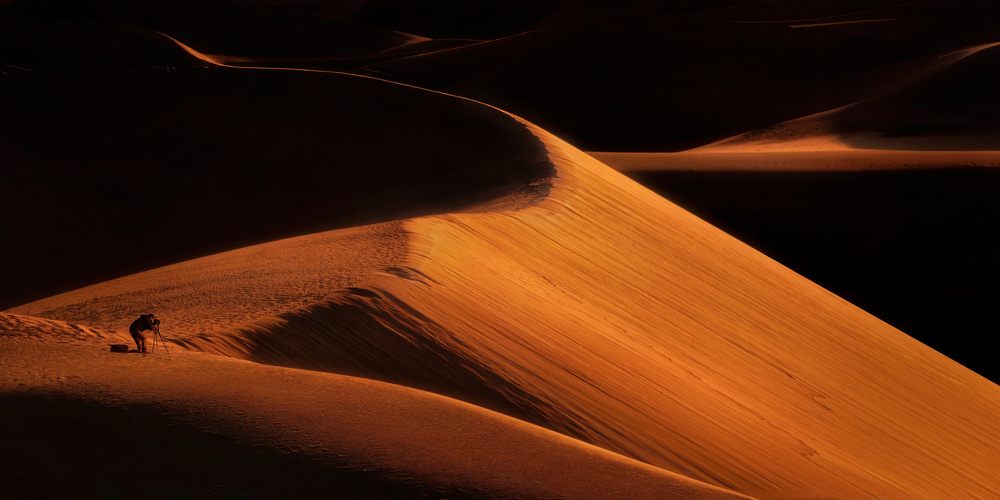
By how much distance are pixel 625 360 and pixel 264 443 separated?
8.16 ft

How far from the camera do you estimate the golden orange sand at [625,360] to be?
3.24 meters

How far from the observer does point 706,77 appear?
2678cm

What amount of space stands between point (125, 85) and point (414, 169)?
5.02 m

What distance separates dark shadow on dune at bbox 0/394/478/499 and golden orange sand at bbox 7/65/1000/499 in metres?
0.15

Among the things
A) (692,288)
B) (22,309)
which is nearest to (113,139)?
(22,309)

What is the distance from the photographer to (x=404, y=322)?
3.58 m

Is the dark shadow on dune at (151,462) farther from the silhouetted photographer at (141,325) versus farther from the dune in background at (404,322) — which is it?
the silhouetted photographer at (141,325)

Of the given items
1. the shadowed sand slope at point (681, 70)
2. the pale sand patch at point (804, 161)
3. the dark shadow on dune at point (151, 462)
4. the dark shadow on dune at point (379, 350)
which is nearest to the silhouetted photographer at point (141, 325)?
the dark shadow on dune at point (379, 350)

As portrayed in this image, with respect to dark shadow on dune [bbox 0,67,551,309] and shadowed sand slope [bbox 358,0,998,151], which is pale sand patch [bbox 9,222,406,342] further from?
shadowed sand slope [bbox 358,0,998,151]

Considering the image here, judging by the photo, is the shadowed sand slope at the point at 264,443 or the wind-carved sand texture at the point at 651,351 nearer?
the shadowed sand slope at the point at 264,443

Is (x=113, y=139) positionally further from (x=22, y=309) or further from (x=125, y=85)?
(x=22, y=309)

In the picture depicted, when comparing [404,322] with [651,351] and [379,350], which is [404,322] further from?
[651,351]

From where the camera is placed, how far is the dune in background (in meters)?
2.18

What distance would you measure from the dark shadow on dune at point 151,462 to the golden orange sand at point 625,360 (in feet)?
0.48
